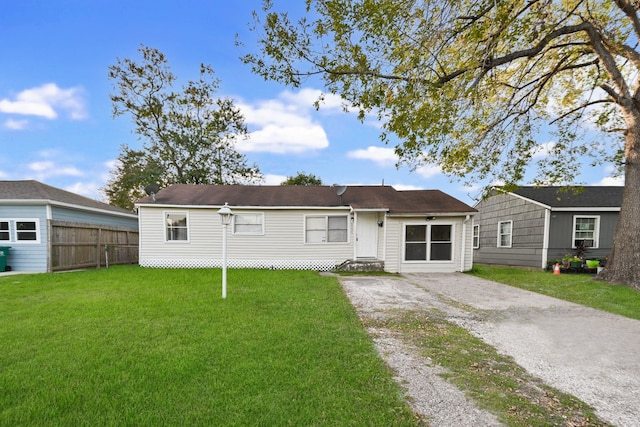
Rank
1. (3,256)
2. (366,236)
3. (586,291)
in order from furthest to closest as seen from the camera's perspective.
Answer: (366,236) < (3,256) < (586,291)

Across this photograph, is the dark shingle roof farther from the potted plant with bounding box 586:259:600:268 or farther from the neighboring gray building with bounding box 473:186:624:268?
the potted plant with bounding box 586:259:600:268

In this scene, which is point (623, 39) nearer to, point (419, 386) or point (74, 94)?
point (419, 386)

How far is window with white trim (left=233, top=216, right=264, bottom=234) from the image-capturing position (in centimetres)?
1149

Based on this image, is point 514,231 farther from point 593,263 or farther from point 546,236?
point 593,263

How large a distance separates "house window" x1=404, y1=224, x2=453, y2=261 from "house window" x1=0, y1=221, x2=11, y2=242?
1468cm

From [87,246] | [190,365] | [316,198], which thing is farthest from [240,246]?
[190,365]

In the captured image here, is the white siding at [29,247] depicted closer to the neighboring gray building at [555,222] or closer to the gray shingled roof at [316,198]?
the gray shingled roof at [316,198]

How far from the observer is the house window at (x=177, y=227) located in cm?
1141

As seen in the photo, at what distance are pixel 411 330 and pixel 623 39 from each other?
36.4ft

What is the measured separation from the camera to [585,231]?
12.2 meters

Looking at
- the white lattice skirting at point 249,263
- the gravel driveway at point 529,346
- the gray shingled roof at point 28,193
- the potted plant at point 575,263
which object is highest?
the gray shingled roof at point 28,193

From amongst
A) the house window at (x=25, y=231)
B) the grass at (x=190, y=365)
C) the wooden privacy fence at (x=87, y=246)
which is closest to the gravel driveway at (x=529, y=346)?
the grass at (x=190, y=365)

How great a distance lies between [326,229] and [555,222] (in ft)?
32.7

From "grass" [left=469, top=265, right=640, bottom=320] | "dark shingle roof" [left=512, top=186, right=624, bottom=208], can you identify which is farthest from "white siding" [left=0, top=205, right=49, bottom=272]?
"dark shingle roof" [left=512, top=186, right=624, bottom=208]
